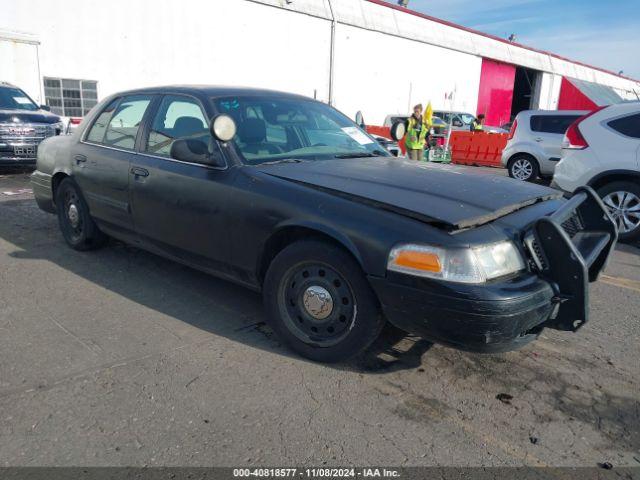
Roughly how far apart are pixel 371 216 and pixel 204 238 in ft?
4.37

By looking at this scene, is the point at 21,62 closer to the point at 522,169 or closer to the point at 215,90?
the point at 215,90

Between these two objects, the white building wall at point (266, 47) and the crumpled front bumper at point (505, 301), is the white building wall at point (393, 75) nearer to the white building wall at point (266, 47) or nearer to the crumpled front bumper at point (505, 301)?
the white building wall at point (266, 47)

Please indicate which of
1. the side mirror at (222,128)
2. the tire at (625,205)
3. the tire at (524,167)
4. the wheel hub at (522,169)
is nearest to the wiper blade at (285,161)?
the side mirror at (222,128)

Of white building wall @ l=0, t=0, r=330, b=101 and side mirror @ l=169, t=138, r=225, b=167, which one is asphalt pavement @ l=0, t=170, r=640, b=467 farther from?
white building wall @ l=0, t=0, r=330, b=101

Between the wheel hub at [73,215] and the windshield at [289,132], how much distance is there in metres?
2.17

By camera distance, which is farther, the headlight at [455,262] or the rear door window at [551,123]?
the rear door window at [551,123]

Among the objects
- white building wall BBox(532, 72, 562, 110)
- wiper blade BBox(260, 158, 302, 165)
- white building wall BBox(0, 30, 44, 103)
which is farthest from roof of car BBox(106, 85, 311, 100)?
white building wall BBox(532, 72, 562, 110)

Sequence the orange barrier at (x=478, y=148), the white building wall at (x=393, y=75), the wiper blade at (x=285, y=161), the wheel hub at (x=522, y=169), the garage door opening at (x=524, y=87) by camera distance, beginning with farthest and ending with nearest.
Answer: the garage door opening at (x=524, y=87) → the white building wall at (x=393, y=75) → the orange barrier at (x=478, y=148) → the wheel hub at (x=522, y=169) → the wiper blade at (x=285, y=161)

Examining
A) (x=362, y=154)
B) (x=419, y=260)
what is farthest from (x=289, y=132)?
(x=419, y=260)

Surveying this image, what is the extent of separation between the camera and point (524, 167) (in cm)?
1147

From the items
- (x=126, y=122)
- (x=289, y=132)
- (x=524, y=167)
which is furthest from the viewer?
(x=524, y=167)

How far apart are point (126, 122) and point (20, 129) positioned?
7.15m

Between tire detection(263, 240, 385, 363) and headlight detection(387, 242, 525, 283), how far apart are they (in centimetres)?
27

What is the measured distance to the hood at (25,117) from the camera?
1012 cm
